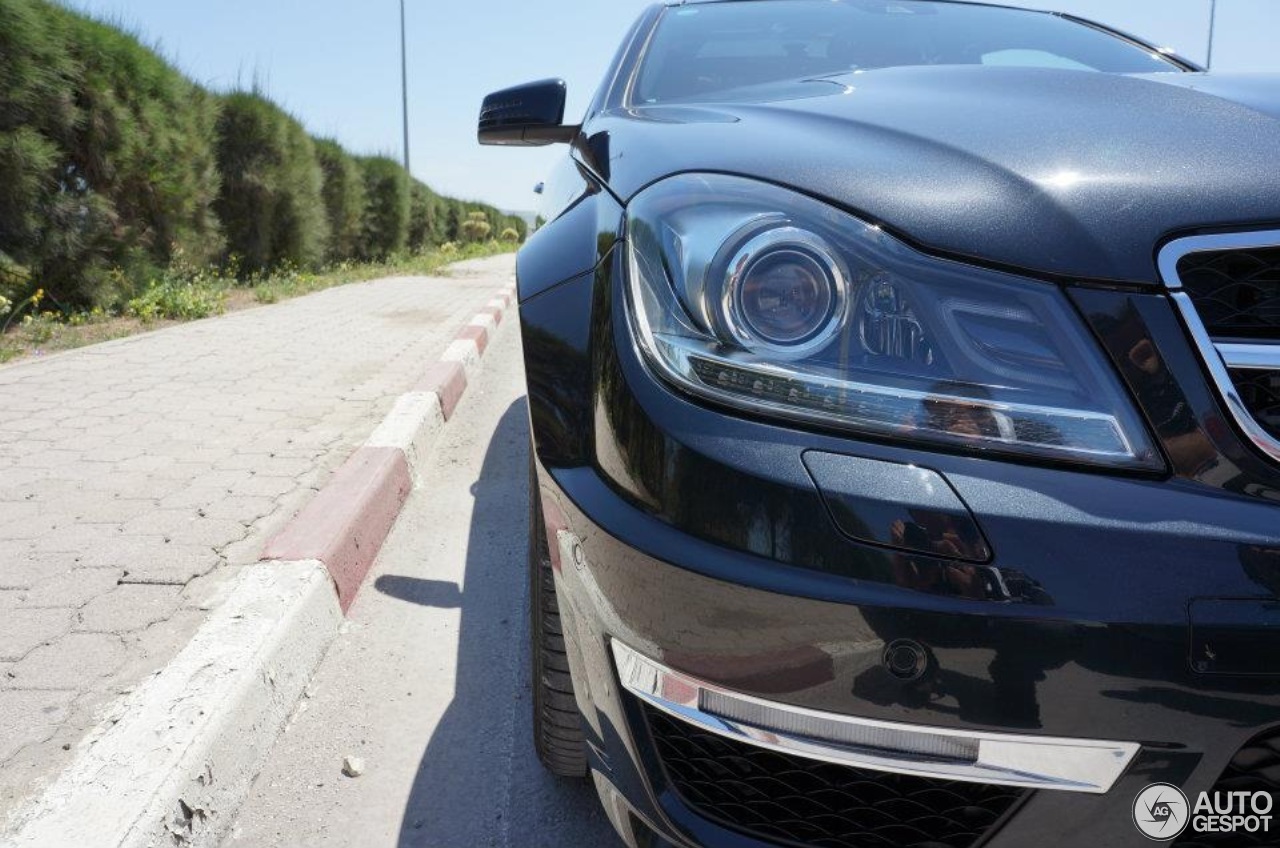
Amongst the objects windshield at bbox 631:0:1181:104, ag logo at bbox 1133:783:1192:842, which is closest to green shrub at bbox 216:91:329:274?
windshield at bbox 631:0:1181:104

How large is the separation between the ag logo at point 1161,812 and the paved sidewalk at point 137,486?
70.2 inches

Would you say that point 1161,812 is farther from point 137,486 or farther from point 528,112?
point 137,486

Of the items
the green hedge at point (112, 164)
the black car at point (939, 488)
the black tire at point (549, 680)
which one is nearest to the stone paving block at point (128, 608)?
the black tire at point (549, 680)

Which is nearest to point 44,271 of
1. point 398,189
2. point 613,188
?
point 613,188

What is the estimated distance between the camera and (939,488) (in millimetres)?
990

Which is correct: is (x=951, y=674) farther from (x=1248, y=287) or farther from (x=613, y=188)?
(x=613, y=188)

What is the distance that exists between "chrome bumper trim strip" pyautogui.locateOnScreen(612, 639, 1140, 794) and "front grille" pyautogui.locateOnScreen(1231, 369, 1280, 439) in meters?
0.39

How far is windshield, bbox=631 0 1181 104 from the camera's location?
241 centimetres

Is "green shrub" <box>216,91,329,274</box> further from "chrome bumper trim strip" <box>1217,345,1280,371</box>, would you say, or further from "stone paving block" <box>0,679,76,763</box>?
"chrome bumper trim strip" <box>1217,345,1280,371</box>

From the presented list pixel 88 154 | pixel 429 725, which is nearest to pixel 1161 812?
pixel 429 725

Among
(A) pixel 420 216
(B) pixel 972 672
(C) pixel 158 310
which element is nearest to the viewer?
(B) pixel 972 672

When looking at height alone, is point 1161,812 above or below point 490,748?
above

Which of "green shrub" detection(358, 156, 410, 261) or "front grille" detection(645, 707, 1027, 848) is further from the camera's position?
"green shrub" detection(358, 156, 410, 261)

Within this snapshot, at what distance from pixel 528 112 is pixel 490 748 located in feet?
5.71
